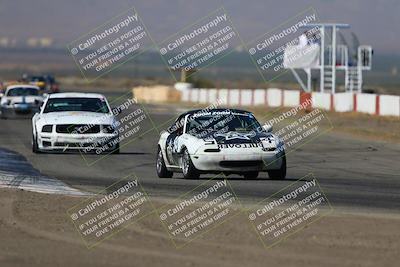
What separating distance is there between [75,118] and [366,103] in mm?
21100

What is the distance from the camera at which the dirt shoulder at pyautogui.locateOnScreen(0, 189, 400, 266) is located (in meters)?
10.3

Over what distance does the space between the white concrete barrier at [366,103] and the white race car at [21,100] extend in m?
12.2

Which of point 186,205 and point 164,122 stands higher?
point 186,205

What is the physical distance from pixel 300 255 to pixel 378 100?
3328 centimetres

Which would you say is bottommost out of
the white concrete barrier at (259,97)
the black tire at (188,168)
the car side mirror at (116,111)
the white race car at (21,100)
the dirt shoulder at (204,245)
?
the white concrete barrier at (259,97)

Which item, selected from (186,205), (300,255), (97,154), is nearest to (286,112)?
(97,154)

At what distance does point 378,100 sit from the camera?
4334 centimetres

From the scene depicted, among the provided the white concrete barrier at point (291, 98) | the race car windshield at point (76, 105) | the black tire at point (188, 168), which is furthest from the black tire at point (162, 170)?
the white concrete barrier at point (291, 98)

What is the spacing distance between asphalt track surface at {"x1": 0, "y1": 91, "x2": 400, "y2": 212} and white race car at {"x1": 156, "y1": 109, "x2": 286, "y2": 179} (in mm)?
236

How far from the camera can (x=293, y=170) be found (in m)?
21.8

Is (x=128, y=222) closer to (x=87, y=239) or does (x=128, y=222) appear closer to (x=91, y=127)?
(x=87, y=239)

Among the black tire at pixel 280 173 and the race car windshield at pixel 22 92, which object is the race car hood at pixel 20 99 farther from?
the black tire at pixel 280 173

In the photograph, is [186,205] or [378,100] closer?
[186,205]

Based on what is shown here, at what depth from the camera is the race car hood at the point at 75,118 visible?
83.6 ft
